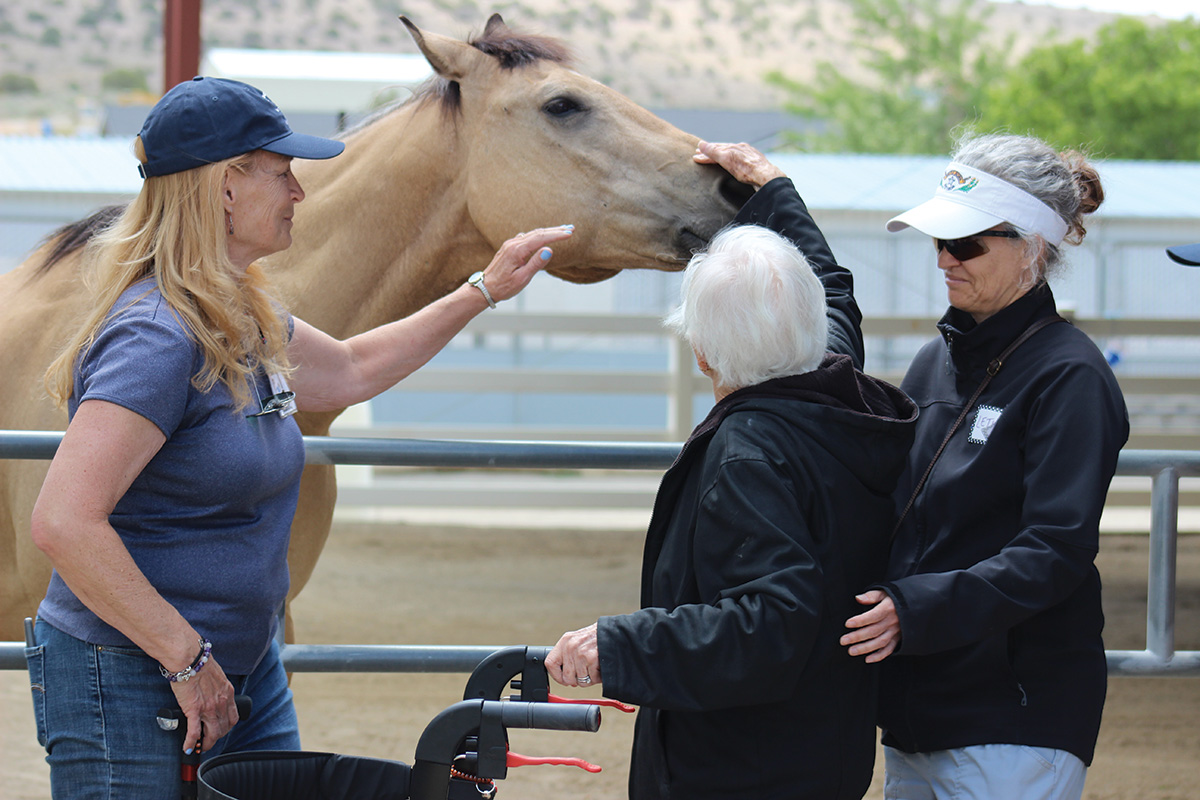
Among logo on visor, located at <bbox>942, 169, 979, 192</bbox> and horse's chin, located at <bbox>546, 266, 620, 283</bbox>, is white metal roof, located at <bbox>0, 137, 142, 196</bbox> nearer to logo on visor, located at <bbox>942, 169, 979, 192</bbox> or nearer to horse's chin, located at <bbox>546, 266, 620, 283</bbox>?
horse's chin, located at <bbox>546, 266, 620, 283</bbox>

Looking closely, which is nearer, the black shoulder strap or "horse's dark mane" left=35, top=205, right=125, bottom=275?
the black shoulder strap

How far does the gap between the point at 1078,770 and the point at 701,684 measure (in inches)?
27.6

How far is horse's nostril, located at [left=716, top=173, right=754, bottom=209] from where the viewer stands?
2.62m

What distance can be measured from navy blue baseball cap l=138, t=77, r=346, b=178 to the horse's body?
1013 mm

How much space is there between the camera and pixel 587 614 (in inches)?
261

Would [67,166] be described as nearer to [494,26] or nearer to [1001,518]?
[494,26]

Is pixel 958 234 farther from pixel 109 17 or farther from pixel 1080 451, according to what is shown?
pixel 109 17

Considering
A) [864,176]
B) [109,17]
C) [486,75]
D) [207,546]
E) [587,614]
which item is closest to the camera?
[207,546]

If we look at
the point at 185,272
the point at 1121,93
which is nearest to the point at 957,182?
the point at 185,272

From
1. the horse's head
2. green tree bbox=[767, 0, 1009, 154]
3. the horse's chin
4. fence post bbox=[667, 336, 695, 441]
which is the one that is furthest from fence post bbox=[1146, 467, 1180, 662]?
green tree bbox=[767, 0, 1009, 154]

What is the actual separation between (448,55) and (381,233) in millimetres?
477

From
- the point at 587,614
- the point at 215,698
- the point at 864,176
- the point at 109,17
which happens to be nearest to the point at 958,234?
the point at 215,698

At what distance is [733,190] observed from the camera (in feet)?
8.65

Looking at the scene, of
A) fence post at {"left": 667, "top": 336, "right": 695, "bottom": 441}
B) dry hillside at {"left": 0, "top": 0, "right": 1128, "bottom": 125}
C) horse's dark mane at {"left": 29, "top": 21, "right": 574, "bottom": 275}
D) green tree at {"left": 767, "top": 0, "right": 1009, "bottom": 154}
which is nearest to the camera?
horse's dark mane at {"left": 29, "top": 21, "right": 574, "bottom": 275}
